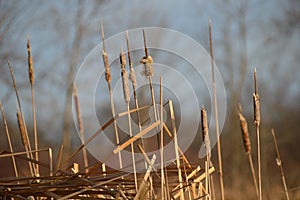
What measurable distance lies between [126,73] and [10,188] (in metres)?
0.33

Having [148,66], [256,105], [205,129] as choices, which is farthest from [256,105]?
[148,66]

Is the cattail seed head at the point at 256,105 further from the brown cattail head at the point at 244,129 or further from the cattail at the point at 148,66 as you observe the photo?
the cattail at the point at 148,66

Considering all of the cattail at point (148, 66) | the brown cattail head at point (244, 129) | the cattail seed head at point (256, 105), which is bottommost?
the brown cattail head at point (244, 129)

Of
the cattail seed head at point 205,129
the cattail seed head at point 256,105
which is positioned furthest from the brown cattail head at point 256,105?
the cattail seed head at point 205,129

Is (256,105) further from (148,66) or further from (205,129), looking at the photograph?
(148,66)

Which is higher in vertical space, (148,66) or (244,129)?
(148,66)

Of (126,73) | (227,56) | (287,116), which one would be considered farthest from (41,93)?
(126,73)

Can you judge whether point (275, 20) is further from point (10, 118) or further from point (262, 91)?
point (10, 118)

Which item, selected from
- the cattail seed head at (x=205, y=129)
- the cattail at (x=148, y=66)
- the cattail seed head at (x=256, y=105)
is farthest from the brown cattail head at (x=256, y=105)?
the cattail at (x=148, y=66)

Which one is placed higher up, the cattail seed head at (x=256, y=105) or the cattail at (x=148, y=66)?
the cattail at (x=148, y=66)

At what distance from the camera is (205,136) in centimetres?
108

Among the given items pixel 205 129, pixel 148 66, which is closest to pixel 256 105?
pixel 205 129

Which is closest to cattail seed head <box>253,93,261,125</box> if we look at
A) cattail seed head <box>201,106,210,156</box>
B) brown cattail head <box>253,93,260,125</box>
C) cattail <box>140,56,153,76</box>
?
brown cattail head <box>253,93,260,125</box>

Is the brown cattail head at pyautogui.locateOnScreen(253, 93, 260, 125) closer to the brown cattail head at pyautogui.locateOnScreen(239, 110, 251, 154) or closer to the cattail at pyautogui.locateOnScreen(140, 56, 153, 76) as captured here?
the brown cattail head at pyautogui.locateOnScreen(239, 110, 251, 154)
